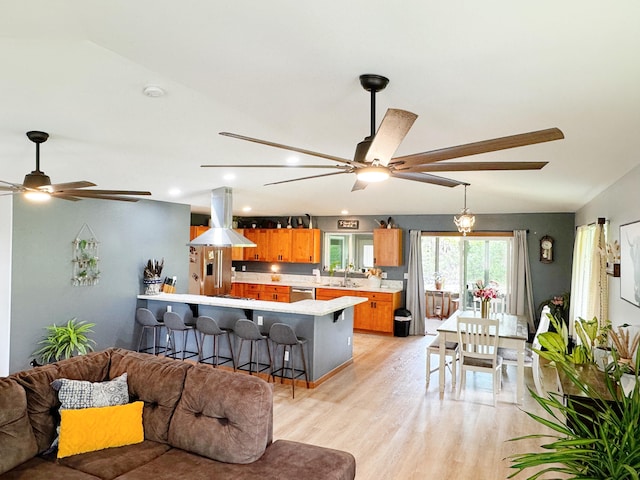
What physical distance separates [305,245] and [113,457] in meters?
7.23

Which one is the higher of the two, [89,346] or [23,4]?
[23,4]

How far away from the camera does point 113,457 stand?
2654mm

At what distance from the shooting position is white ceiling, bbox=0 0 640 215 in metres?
1.63

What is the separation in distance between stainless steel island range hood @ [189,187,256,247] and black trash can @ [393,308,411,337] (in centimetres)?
340

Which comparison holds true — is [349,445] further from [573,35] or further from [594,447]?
[573,35]

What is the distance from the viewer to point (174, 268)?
7.58 meters

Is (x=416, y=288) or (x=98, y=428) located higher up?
(x=416, y=288)

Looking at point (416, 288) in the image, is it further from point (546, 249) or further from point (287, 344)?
point (287, 344)

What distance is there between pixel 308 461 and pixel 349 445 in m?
1.34

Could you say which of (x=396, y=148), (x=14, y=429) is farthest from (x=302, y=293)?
(x=396, y=148)

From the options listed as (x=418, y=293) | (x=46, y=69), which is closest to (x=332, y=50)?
(x=46, y=69)

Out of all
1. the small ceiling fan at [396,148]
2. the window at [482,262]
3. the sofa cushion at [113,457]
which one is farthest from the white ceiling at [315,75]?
the window at [482,262]

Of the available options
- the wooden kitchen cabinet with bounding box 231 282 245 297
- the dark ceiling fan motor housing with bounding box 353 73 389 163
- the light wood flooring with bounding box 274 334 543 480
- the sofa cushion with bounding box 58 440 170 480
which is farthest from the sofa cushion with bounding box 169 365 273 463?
the wooden kitchen cabinet with bounding box 231 282 245 297

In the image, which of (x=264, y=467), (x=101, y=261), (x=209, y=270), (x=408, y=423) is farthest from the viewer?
(x=209, y=270)
